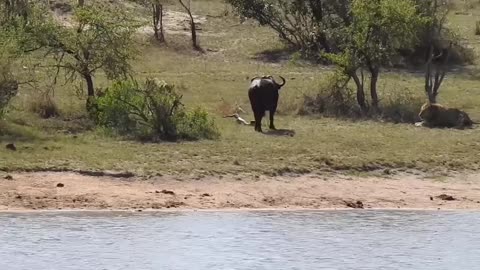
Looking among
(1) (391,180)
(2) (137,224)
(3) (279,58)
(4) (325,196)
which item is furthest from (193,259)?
(3) (279,58)

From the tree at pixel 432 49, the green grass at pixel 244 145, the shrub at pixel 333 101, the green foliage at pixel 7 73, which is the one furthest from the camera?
the tree at pixel 432 49

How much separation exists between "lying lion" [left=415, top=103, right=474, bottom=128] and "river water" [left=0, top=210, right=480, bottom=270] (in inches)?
218

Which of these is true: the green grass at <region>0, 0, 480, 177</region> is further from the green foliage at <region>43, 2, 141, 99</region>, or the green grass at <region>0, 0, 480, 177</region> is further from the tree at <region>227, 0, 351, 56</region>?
the tree at <region>227, 0, 351, 56</region>

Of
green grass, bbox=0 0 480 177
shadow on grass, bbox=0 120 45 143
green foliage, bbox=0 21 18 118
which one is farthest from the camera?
green foliage, bbox=0 21 18 118

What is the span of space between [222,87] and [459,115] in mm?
6271

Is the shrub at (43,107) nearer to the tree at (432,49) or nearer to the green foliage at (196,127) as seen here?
the green foliage at (196,127)

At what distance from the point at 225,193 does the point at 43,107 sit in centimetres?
576

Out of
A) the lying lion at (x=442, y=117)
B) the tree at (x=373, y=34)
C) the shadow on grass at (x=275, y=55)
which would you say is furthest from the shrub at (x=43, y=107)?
the shadow on grass at (x=275, y=55)

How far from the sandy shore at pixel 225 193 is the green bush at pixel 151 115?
2.30 metres

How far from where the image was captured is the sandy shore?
1362 cm

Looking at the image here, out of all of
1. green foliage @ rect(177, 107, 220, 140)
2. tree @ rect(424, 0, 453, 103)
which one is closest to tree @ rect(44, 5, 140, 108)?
green foliage @ rect(177, 107, 220, 140)

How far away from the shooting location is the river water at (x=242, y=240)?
11148mm

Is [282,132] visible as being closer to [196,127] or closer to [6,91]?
[196,127]

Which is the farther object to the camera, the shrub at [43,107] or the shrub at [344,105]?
the shrub at [344,105]
